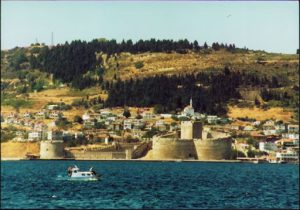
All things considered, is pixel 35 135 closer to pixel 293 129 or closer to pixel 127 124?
pixel 127 124

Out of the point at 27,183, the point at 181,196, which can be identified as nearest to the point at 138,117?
the point at 27,183

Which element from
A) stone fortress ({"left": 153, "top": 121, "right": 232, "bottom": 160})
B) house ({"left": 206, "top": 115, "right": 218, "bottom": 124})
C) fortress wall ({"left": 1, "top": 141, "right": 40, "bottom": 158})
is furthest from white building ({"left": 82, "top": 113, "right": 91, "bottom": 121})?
stone fortress ({"left": 153, "top": 121, "right": 232, "bottom": 160})

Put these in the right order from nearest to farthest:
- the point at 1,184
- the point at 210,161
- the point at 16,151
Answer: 1. the point at 1,184
2. the point at 210,161
3. the point at 16,151

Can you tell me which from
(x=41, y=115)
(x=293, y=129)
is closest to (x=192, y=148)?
(x=293, y=129)

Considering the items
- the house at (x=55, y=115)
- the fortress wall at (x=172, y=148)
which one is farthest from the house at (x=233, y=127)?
the house at (x=55, y=115)

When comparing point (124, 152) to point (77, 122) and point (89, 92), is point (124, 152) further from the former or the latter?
point (89, 92)

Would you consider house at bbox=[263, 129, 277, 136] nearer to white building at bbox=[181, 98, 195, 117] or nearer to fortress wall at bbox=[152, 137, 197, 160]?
white building at bbox=[181, 98, 195, 117]
